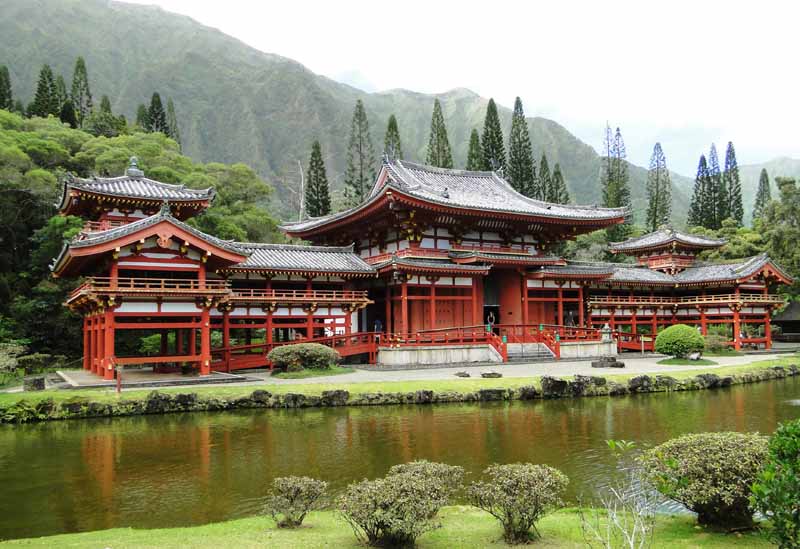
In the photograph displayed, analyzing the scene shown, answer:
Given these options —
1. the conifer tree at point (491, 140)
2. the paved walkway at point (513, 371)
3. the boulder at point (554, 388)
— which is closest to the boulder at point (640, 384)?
the paved walkway at point (513, 371)

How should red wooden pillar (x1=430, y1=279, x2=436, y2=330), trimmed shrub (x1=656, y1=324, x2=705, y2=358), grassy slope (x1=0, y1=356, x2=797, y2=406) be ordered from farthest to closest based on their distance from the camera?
red wooden pillar (x1=430, y1=279, x2=436, y2=330) < trimmed shrub (x1=656, y1=324, x2=705, y2=358) < grassy slope (x1=0, y1=356, x2=797, y2=406)

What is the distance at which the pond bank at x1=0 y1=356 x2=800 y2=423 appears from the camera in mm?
17469

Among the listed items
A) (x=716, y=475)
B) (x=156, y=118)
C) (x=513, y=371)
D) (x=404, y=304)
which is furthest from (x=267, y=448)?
(x=156, y=118)

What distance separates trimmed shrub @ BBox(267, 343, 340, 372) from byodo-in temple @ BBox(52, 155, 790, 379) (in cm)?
292

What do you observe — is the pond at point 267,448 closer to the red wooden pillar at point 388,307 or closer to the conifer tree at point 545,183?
the red wooden pillar at point 388,307

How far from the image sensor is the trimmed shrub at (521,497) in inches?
273

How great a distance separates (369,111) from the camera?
17775 cm

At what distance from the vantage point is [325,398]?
19359mm

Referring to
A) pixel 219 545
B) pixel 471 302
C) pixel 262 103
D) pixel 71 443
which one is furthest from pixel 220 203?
pixel 262 103

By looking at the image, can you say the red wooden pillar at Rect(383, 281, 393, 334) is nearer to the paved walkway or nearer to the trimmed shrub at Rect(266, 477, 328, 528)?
the paved walkway

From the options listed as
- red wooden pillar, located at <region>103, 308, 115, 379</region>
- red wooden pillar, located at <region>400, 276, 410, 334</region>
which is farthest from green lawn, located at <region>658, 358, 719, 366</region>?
red wooden pillar, located at <region>103, 308, 115, 379</region>

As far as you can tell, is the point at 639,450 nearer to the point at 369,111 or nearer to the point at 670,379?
the point at 670,379

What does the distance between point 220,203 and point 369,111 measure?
→ 135 m

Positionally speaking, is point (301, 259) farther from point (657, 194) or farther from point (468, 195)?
point (657, 194)
